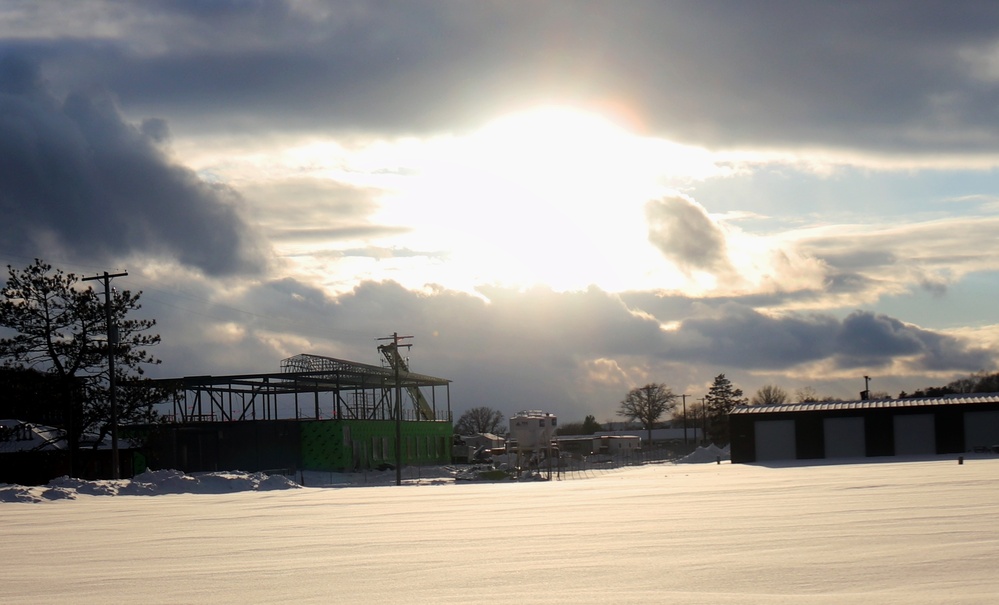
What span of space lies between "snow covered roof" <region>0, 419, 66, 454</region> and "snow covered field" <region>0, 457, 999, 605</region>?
3124 cm

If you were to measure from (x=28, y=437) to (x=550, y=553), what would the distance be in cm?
4867

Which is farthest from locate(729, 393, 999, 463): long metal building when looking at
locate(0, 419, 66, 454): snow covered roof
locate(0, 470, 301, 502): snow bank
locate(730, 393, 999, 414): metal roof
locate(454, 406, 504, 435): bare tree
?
locate(454, 406, 504, 435): bare tree

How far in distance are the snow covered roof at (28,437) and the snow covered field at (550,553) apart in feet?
102

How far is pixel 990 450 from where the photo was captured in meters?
56.0

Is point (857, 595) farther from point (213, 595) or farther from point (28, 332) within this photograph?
point (28, 332)

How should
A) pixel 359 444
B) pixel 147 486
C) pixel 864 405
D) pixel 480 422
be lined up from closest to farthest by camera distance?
pixel 147 486, pixel 864 405, pixel 359 444, pixel 480 422

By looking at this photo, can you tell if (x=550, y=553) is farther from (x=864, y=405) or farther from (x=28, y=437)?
(x=864, y=405)

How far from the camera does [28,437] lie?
5250 centimetres

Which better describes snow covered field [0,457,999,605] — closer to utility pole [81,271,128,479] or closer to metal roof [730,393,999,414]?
utility pole [81,271,128,479]

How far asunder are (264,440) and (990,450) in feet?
153

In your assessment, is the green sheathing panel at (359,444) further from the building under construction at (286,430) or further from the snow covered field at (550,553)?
the snow covered field at (550,553)

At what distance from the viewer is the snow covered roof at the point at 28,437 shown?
4984 cm

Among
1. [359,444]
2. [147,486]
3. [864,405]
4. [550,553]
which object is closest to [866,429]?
[864,405]

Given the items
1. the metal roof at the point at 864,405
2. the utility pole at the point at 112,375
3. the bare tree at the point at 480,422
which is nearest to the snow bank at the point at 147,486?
the utility pole at the point at 112,375
